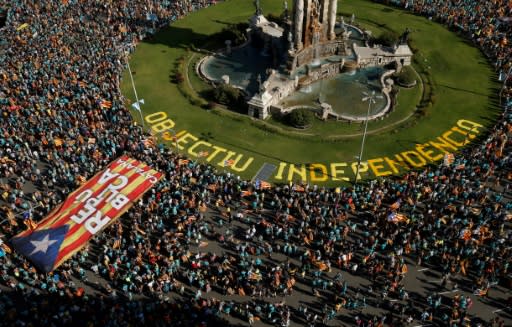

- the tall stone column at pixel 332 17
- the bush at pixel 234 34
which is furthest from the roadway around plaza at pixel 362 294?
the bush at pixel 234 34

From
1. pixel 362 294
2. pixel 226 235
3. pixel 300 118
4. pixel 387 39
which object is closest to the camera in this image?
pixel 362 294

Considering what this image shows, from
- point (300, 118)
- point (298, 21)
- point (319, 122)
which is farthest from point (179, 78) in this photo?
point (319, 122)

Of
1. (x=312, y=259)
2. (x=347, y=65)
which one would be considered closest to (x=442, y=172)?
(x=312, y=259)

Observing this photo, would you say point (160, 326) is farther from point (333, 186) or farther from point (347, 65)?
point (347, 65)

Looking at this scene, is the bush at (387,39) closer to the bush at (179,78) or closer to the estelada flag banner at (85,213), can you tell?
the bush at (179,78)

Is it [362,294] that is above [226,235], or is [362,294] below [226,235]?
below

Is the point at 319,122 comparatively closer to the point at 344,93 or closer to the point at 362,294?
the point at 344,93

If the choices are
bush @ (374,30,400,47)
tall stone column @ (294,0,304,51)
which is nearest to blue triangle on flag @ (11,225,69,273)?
tall stone column @ (294,0,304,51)
